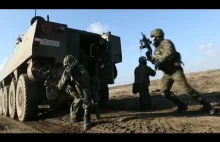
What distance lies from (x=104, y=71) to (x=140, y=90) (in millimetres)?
1135

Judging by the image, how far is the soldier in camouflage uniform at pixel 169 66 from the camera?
6.75 meters

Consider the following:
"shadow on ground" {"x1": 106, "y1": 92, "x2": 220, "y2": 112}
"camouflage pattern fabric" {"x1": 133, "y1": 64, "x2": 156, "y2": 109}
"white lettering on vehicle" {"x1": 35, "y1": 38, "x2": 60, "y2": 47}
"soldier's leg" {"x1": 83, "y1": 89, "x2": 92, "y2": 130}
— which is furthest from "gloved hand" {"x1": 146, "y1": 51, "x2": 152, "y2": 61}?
"white lettering on vehicle" {"x1": 35, "y1": 38, "x2": 60, "y2": 47}

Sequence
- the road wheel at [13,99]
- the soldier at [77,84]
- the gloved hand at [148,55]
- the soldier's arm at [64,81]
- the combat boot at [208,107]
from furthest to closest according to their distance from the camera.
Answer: the road wheel at [13,99] → the gloved hand at [148,55] → the combat boot at [208,107] → the soldier's arm at [64,81] → the soldier at [77,84]

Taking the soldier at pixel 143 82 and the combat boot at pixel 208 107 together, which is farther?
the soldier at pixel 143 82

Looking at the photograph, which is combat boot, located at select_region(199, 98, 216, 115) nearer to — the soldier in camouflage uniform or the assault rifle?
the soldier in camouflage uniform

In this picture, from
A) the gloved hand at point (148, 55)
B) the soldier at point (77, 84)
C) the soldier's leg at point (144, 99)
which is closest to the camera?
the soldier at point (77, 84)

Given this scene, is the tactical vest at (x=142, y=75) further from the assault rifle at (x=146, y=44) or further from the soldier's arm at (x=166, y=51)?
the soldier's arm at (x=166, y=51)

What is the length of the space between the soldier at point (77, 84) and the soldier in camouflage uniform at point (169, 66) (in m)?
1.61

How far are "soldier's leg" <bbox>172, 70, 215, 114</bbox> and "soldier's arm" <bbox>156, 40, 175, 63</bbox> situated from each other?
394 millimetres

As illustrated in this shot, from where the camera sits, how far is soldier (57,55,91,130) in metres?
6.35

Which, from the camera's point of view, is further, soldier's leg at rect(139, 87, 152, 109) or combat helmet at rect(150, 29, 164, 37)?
soldier's leg at rect(139, 87, 152, 109)

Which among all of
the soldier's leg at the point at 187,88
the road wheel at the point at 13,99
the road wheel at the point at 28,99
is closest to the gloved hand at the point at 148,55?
the soldier's leg at the point at 187,88
